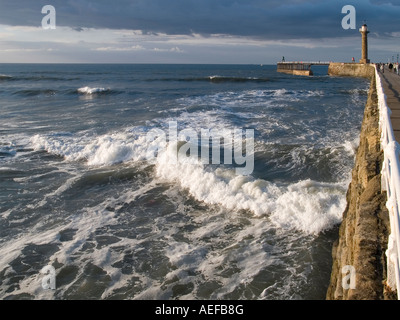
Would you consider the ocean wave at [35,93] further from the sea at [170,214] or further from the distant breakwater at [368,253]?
the distant breakwater at [368,253]

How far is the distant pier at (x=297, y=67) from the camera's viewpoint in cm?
6356

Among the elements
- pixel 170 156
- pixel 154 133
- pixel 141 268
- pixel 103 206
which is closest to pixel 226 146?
pixel 170 156

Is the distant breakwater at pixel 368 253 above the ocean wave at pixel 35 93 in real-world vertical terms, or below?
below

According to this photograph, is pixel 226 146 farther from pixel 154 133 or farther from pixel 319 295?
pixel 319 295

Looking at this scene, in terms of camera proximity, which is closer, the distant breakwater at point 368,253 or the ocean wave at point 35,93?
the distant breakwater at point 368,253

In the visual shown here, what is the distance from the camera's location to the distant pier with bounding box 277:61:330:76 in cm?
6356

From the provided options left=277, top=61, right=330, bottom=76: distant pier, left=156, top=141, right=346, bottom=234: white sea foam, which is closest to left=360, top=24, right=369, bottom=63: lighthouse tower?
left=277, top=61, right=330, bottom=76: distant pier

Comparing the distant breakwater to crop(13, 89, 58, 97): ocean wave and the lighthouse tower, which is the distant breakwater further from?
the lighthouse tower

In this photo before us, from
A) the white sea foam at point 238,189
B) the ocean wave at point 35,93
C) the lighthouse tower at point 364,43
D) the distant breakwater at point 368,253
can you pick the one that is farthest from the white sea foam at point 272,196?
the lighthouse tower at point 364,43

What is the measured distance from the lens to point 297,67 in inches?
2832

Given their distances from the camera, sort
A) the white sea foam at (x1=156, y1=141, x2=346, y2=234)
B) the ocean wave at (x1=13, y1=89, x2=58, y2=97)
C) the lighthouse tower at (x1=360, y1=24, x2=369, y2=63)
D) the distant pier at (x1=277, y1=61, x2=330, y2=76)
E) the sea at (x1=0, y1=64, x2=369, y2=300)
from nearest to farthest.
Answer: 1. the sea at (x1=0, y1=64, x2=369, y2=300)
2. the white sea foam at (x1=156, y1=141, x2=346, y2=234)
3. the ocean wave at (x1=13, y1=89, x2=58, y2=97)
4. the lighthouse tower at (x1=360, y1=24, x2=369, y2=63)
5. the distant pier at (x1=277, y1=61, x2=330, y2=76)

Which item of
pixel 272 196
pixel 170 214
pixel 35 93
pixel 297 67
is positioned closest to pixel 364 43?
pixel 297 67

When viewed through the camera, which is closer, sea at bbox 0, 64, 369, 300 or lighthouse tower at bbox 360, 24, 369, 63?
sea at bbox 0, 64, 369, 300
